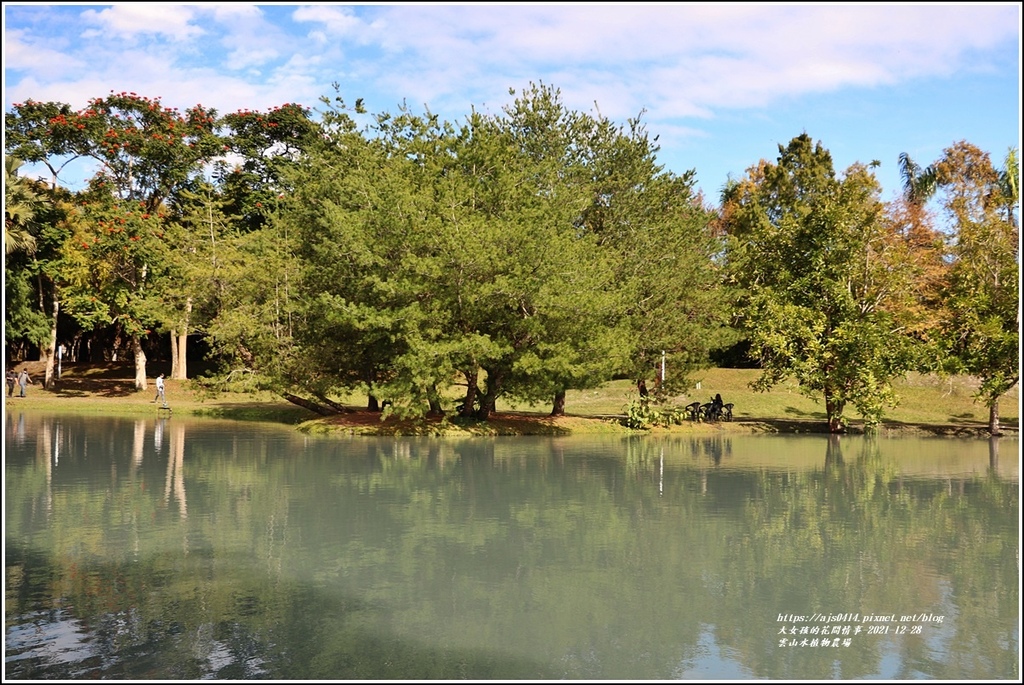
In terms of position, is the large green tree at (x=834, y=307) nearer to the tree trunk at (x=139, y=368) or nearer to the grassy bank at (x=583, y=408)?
the grassy bank at (x=583, y=408)

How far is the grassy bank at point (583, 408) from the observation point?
109ft

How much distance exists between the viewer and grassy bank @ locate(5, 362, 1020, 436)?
33.3 m

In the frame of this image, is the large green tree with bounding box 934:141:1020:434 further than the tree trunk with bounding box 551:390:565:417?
No

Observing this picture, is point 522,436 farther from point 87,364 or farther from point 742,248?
point 87,364

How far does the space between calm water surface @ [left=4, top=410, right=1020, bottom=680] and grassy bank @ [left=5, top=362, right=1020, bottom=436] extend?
31.4 ft

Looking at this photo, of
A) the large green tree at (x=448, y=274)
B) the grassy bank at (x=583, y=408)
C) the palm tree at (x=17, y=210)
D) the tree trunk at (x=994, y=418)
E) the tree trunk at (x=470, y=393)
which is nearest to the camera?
the large green tree at (x=448, y=274)

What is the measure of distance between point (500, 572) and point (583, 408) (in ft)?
100

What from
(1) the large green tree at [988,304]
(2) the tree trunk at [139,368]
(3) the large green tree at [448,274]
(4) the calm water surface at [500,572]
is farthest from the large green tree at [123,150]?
(1) the large green tree at [988,304]

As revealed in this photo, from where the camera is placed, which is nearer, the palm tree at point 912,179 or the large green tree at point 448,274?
the large green tree at point 448,274

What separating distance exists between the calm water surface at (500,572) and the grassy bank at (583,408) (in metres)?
9.56

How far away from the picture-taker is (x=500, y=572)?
1212cm

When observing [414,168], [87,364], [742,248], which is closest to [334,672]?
[414,168]

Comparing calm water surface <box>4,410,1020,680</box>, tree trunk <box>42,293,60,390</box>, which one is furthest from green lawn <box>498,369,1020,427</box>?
tree trunk <box>42,293,60,390</box>

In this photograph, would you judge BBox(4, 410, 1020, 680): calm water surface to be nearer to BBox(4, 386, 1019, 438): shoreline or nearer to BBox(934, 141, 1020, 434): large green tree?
BBox(4, 386, 1019, 438): shoreline
